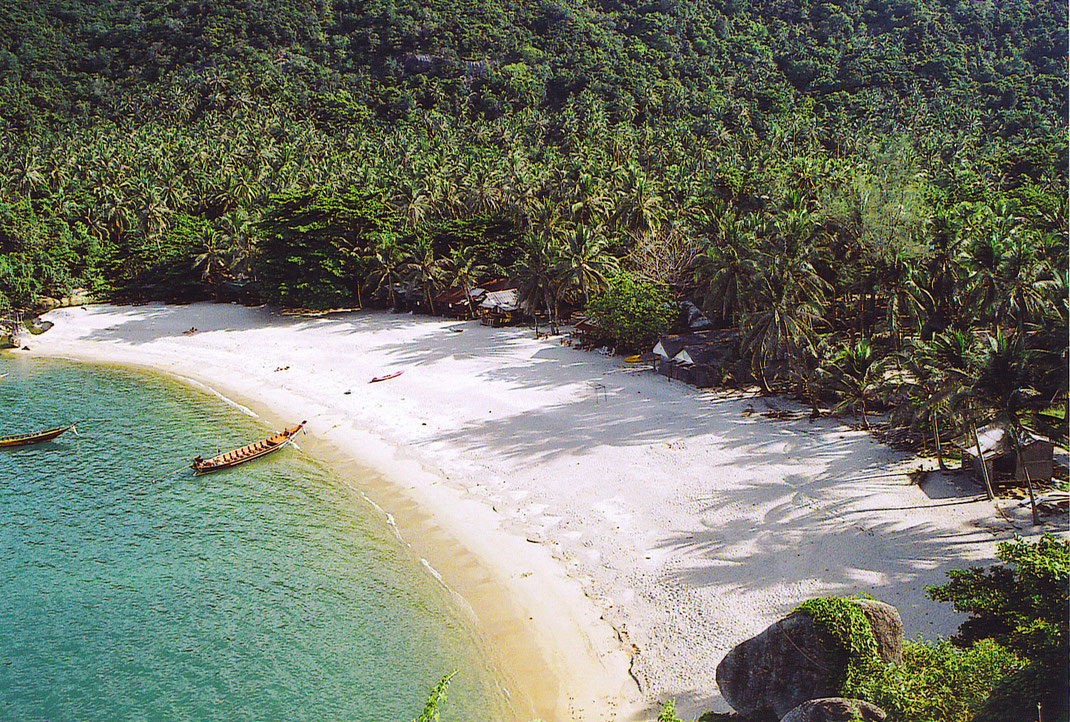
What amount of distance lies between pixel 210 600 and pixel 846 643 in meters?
17.2

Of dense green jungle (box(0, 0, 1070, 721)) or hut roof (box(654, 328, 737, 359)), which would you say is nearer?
dense green jungle (box(0, 0, 1070, 721))

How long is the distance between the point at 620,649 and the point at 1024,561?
28.3 ft

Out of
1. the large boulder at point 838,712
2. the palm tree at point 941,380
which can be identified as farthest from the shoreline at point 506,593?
the palm tree at point 941,380

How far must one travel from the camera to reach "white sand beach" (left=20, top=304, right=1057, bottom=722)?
689 inches

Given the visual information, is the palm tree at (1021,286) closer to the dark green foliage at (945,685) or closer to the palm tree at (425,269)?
the dark green foliage at (945,685)

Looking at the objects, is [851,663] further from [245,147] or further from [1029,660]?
[245,147]

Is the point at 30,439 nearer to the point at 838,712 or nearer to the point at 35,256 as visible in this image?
the point at 35,256

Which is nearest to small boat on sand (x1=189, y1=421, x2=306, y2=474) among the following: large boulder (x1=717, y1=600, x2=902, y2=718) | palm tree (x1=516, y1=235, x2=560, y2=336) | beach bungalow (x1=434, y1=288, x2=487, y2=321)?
palm tree (x1=516, y1=235, x2=560, y2=336)

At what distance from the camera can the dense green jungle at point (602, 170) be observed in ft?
111

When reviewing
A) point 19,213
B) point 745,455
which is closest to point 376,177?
point 19,213

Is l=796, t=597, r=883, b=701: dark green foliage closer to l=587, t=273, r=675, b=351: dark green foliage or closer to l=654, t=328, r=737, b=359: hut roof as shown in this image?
l=654, t=328, r=737, b=359: hut roof

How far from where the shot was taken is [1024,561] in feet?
45.4

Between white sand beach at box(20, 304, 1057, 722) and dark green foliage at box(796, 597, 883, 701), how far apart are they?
3124 millimetres

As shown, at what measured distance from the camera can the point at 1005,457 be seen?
74.7 ft
